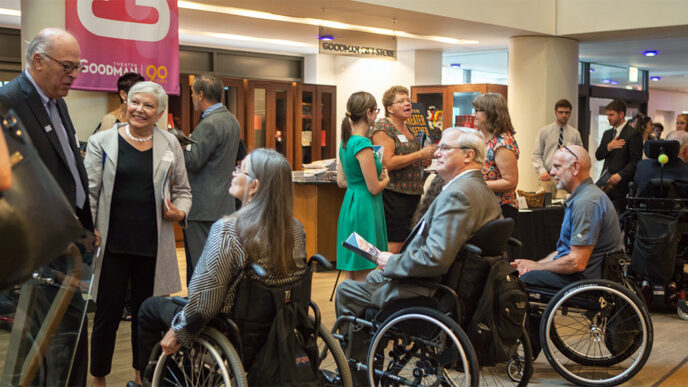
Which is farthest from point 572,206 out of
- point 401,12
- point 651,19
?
point 651,19

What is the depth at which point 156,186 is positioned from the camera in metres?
3.39

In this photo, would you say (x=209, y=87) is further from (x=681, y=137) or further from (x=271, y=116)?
(x=271, y=116)

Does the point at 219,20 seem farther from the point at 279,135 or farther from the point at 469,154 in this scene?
the point at 469,154

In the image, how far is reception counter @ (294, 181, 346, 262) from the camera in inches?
287

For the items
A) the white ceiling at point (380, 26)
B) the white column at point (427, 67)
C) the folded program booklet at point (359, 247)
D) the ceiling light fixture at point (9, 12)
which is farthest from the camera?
the white column at point (427, 67)

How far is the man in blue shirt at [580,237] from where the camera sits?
398 centimetres

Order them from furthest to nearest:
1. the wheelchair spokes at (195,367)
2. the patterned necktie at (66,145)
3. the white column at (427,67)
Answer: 1. the white column at (427,67)
2. the patterned necktie at (66,145)
3. the wheelchair spokes at (195,367)

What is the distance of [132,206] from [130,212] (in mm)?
28

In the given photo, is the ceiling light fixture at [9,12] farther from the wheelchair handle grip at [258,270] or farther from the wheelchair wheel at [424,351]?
the wheelchair handle grip at [258,270]

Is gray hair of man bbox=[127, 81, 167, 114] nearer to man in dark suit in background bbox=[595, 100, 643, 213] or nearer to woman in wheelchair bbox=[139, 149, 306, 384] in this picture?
woman in wheelchair bbox=[139, 149, 306, 384]

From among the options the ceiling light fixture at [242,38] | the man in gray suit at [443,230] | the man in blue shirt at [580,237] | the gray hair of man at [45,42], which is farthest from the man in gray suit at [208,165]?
the ceiling light fixture at [242,38]

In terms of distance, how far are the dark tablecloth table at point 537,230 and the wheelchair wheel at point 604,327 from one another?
2.07 metres

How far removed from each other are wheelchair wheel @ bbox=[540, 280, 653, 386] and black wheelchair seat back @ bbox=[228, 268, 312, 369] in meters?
1.75

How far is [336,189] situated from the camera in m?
7.38
